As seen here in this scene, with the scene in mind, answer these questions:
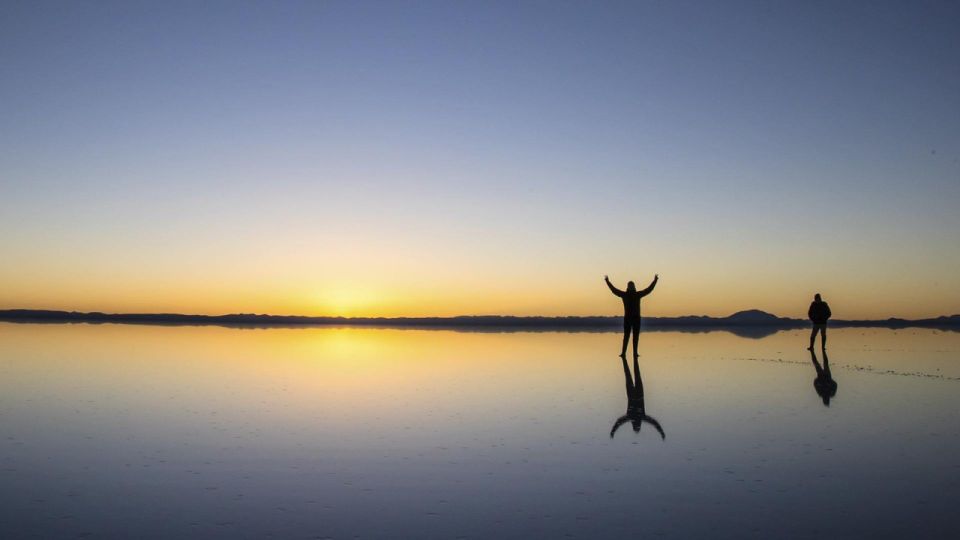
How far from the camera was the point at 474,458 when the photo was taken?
795 cm

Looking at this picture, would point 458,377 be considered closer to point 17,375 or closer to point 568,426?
point 568,426

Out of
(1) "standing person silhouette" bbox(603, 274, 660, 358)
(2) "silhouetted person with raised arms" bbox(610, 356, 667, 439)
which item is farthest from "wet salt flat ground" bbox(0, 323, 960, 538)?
(1) "standing person silhouette" bbox(603, 274, 660, 358)

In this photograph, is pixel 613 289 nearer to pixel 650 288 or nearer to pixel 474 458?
pixel 650 288

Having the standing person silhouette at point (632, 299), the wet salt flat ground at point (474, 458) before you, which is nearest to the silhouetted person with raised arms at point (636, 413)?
the wet salt flat ground at point (474, 458)

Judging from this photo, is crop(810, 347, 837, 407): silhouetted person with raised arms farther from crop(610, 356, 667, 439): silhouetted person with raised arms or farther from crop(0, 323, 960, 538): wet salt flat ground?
crop(610, 356, 667, 439): silhouetted person with raised arms

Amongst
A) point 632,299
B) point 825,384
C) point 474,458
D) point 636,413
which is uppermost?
point 632,299

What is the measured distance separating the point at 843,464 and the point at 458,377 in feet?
34.6

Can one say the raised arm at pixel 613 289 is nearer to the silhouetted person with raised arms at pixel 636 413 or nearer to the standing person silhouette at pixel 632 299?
the standing person silhouette at pixel 632 299

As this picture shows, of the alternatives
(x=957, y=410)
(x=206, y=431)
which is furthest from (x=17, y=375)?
(x=957, y=410)

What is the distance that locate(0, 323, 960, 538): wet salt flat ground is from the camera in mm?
5570

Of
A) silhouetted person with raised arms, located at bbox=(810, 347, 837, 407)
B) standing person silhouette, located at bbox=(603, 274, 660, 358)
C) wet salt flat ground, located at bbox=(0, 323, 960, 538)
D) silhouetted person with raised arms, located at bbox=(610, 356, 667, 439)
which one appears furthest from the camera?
standing person silhouette, located at bbox=(603, 274, 660, 358)

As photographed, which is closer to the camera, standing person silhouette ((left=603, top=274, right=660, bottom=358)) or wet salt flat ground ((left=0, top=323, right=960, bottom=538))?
wet salt flat ground ((left=0, top=323, right=960, bottom=538))

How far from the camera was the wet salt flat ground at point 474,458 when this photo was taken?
5.57 metres

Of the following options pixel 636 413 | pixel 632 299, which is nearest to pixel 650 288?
pixel 632 299
